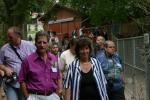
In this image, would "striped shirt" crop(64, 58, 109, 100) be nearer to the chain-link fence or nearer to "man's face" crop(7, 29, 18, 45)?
"man's face" crop(7, 29, 18, 45)

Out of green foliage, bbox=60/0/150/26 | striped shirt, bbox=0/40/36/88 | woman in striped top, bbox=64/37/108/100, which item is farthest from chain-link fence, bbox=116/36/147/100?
green foliage, bbox=60/0/150/26

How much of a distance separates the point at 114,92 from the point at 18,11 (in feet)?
32.6

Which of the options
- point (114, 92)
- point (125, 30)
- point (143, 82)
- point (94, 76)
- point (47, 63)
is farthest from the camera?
point (125, 30)

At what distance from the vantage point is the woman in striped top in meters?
7.79

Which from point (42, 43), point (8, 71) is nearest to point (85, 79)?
point (42, 43)

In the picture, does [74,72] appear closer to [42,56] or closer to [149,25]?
[42,56]

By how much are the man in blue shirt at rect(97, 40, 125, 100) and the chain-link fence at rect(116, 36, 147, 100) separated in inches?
54.5

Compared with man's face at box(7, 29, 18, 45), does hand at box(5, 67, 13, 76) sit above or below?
below

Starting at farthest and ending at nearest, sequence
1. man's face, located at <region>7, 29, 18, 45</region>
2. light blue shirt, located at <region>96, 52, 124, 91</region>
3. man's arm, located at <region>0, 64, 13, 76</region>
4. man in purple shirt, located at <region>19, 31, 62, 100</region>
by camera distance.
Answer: light blue shirt, located at <region>96, 52, 124, 91</region> → man's face, located at <region>7, 29, 18, 45</region> → man's arm, located at <region>0, 64, 13, 76</region> → man in purple shirt, located at <region>19, 31, 62, 100</region>

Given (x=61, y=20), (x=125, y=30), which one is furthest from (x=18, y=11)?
(x=61, y=20)

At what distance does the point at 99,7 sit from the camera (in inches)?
1060

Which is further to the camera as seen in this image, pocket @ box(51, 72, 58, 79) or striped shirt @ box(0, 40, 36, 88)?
striped shirt @ box(0, 40, 36, 88)

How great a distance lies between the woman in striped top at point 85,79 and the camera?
7785mm

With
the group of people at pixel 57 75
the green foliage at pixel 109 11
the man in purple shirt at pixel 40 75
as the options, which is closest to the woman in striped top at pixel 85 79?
the group of people at pixel 57 75
